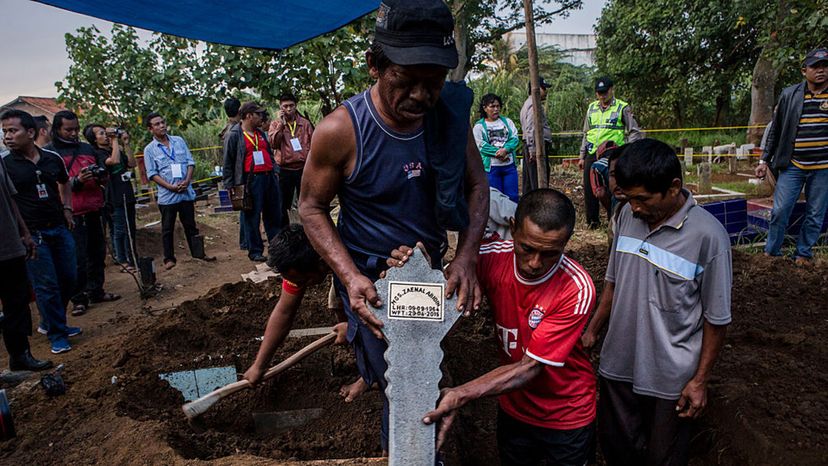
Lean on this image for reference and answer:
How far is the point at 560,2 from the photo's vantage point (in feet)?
56.2

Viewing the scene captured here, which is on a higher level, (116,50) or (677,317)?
Result: (116,50)

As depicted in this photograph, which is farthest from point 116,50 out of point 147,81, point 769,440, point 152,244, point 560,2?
point 560,2

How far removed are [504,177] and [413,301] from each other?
5.34m

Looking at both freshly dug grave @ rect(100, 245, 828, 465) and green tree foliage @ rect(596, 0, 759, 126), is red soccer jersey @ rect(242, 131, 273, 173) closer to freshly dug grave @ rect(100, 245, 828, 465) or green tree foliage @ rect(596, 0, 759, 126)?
freshly dug grave @ rect(100, 245, 828, 465)

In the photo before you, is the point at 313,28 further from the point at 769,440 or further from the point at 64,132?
the point at 769,440

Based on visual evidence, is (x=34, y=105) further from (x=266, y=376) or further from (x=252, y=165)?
(x=266, y=376)

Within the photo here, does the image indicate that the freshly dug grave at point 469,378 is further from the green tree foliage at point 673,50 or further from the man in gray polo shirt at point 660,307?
the green tree foliage at point 673,50

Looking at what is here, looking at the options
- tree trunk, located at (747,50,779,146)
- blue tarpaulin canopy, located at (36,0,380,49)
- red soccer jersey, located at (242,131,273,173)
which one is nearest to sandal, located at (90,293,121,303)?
red soccer jersey, located at (242,131,273,173)

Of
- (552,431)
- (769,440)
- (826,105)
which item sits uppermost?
(826,105)

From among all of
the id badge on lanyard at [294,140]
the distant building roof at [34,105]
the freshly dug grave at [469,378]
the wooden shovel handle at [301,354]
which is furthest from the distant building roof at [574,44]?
the wooden shovel handle at [301,354]

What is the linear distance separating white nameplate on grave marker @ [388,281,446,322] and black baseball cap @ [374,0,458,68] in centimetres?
66

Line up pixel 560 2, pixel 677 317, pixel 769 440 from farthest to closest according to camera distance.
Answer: pixel 560 2
pixel 769 440
pixel 677 317

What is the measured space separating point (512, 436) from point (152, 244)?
7.21 meters

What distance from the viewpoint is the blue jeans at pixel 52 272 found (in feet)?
13.9
